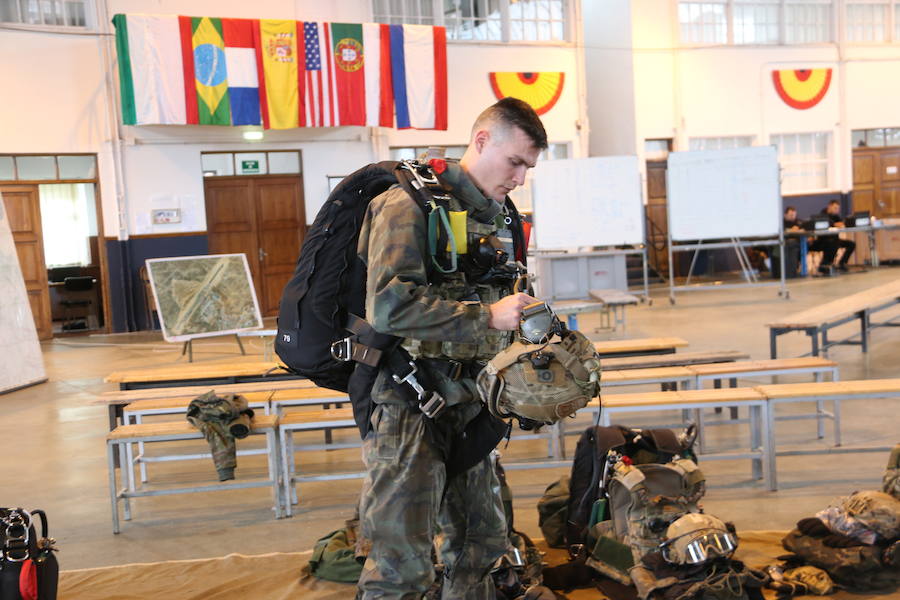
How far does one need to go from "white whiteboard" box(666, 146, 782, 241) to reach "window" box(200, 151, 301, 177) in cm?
575

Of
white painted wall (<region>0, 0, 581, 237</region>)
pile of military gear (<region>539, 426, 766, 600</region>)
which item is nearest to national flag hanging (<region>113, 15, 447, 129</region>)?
white painted wall (<region>0, 0, 581, 237</region>)

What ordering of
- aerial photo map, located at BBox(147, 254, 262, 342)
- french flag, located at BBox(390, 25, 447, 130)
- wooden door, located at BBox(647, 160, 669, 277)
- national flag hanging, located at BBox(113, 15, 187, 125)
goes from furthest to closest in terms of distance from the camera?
wooden door, located at BBox(647, 160, 669, 277)
french flag, located at BBox(390, 25, 447, 130)
national flag hanging, located at BBox(113, 15, 187, 125)
aerial photo map, located at BBox(147, 254, 262, 342)

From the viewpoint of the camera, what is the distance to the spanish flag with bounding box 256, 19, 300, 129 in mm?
12250

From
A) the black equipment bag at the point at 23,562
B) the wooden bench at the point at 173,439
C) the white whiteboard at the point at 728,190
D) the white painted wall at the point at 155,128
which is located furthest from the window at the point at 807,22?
the black equipment bag at the point at 23,562

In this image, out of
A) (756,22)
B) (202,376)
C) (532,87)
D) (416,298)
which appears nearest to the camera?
(416,298)

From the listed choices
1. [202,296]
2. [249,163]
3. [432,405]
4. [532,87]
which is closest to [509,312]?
[432,405]

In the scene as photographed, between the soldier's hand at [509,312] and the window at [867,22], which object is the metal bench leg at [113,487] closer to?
the soldier's hand at [509,312]

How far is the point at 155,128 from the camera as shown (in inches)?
504

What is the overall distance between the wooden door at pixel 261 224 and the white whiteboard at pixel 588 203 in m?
4.13

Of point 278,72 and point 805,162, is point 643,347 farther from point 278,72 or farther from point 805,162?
point 805,162

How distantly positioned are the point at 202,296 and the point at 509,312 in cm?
779

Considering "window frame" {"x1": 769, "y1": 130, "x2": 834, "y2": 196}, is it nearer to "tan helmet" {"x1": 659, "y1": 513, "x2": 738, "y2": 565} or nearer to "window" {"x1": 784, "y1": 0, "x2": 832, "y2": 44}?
"window" {"x1": 784, "y1": 0, "x2": 832, "y2": 44}

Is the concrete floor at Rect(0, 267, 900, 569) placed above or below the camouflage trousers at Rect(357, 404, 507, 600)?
below

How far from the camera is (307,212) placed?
45.9 ft
